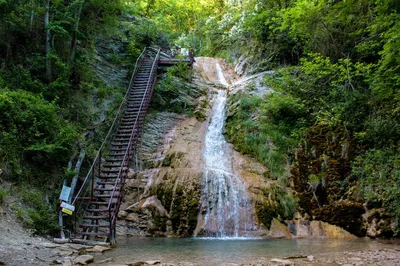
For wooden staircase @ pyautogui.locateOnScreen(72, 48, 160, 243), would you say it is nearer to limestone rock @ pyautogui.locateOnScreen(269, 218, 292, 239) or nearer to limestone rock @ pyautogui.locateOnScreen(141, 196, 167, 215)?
A: limestone rock @ pyautogui.locateOnScreen(141, 196, 167, 215)

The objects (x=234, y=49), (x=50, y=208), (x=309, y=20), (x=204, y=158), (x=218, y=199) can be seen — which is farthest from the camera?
(x=234, y=49)

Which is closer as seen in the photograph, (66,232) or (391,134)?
(66,232)

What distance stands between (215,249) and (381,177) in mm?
6377

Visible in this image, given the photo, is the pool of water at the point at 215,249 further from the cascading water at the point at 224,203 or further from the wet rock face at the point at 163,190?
the wet rock face at the point at 163,190

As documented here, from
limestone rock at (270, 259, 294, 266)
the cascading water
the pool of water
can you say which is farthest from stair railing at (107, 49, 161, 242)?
limestone rock at (270, 259, 294, 266)

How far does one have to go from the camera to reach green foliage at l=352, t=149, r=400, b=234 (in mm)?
10006

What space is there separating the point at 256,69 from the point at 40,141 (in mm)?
13993

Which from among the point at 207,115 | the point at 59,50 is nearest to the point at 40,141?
the point at 59,50

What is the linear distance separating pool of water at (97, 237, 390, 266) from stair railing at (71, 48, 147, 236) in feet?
5.65

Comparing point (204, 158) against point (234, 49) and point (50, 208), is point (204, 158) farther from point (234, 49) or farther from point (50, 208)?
point (234, 49)

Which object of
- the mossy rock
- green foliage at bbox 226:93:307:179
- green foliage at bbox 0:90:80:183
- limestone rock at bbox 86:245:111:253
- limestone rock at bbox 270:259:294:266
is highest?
green foliage at bbox 226:93:307:179

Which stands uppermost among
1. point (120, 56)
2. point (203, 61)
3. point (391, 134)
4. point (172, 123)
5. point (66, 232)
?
point (203, 61)

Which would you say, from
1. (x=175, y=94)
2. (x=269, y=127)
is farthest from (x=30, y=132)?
(x=269, y=127)

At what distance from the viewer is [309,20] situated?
15.4m
